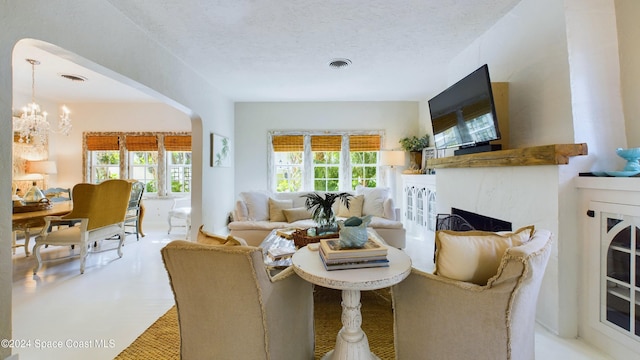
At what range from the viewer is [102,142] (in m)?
5.48

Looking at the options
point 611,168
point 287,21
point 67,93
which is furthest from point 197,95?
point 611,168

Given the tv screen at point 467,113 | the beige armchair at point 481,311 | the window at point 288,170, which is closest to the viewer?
the beige armchair at point 481,311

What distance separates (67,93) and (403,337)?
6.65 meters

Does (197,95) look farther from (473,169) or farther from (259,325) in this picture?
(473,169)

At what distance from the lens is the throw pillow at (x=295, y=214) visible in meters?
4.02

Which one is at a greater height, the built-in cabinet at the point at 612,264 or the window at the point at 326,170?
the window at the point at 326,170

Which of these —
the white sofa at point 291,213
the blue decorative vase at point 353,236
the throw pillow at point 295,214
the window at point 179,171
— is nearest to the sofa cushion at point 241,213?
the white sofa at point 291,213

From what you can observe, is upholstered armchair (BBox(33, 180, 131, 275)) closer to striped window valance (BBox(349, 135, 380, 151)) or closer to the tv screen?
striped window valance (BBox(349, 135, 380, 151))

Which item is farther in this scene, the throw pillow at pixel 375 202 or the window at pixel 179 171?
the window at pixel 179 171

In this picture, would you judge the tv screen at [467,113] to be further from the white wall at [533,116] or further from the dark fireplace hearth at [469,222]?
the dark fireplace hearth at [469,222]

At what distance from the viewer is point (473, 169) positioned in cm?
269

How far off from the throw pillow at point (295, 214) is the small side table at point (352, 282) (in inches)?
98.4

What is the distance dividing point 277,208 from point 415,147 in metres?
2.85

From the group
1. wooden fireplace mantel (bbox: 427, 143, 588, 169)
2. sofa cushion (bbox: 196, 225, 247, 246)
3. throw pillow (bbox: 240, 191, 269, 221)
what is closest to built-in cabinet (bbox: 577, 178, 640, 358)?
wooden fireplace mantel (bbox: 427, 143, 588, 169)
